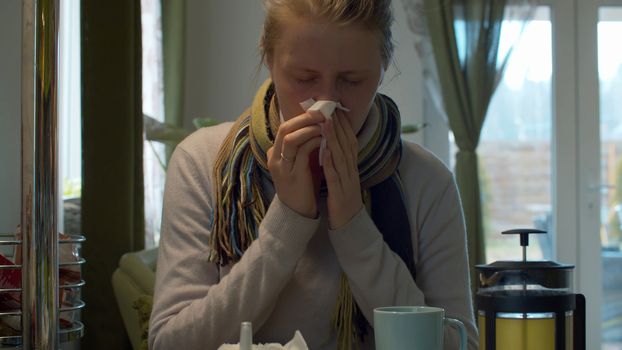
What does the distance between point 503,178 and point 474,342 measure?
11.5 feet

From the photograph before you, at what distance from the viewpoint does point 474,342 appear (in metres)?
1.33

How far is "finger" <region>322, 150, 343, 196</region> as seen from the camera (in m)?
1.28

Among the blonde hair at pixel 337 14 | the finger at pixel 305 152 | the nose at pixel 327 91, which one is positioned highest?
the blonde hair at pixel 337 14

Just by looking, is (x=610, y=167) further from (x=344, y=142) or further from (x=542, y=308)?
(x=542, y=308)

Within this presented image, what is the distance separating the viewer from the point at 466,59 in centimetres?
457

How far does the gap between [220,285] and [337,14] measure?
0.42 m

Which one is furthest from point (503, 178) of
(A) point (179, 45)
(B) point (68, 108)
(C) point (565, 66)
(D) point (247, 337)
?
(D) point (247, 337)

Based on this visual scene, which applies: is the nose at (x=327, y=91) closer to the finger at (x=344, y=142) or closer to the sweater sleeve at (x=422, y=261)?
the finger at (x=344, y=142)

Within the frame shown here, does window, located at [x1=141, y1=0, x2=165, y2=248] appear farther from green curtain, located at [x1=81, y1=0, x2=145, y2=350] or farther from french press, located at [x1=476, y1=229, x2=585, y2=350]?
french press, located at [x1=476, y1=229, x2=585, y2=350]

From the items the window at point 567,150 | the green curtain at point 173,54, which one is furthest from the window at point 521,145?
the green curtain at point 173,54

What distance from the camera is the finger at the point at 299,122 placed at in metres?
1.23

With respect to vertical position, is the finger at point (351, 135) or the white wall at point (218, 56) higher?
the white wall at point (218, 56)

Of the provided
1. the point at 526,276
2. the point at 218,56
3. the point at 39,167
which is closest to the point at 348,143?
the point at 526,276

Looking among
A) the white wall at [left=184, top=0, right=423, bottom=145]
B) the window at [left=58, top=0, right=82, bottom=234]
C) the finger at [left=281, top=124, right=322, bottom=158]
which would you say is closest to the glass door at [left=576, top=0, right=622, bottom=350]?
the white wall at [left=184, top=0, right=423, bottom=145]
